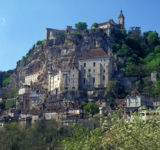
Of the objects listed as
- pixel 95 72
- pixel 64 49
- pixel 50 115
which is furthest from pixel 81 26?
pixel 50 115

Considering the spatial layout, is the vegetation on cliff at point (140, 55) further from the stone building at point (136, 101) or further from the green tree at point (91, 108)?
the green tree at point (91, 108)

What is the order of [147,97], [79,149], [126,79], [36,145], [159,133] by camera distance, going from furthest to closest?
1. [126,79]
2. [147,97]
3. [36,145]
4. [79,149]
5. [159,133]

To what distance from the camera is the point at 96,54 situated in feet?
327

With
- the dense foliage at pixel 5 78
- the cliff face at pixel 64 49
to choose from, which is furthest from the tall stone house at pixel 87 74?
the dense foliage at pixel 5 78

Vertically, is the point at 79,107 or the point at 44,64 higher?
the point at 44,64

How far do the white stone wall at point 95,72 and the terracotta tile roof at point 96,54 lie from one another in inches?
32.8

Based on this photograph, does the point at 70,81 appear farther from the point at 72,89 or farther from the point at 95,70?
the point at 95,70

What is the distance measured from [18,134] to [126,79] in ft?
116

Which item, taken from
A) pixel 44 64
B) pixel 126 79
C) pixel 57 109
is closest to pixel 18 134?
pixel 57 109

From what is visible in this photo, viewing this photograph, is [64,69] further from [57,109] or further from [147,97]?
[147,97]

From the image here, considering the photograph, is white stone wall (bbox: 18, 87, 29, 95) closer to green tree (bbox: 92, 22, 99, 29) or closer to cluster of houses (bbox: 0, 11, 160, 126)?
cluster of houses (bbox: 0, 11, 160, 126)

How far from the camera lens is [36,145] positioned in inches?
2571

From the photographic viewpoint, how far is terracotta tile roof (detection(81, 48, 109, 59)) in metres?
98.5

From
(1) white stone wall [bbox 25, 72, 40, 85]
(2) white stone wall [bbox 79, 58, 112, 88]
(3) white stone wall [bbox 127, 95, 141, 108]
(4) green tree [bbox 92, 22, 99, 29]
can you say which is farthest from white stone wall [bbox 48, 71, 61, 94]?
(4) green tree [bbox 92, 22, 99, 29]
